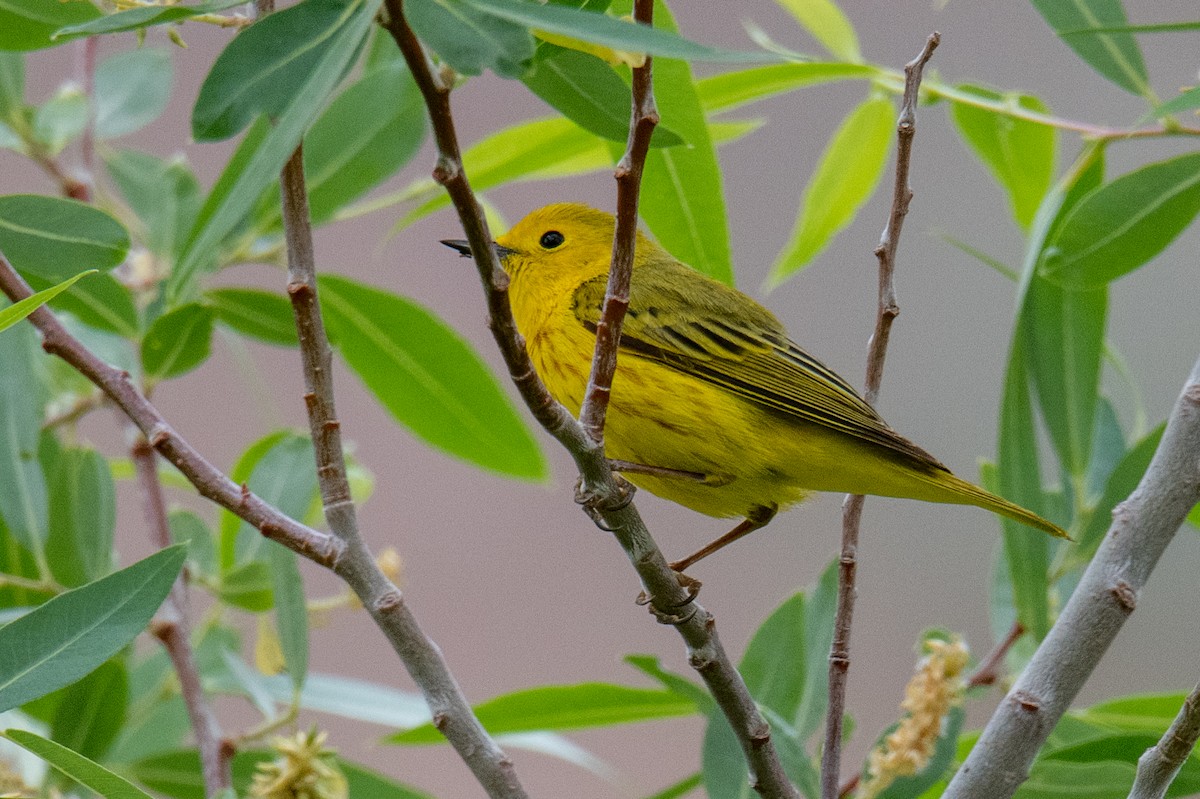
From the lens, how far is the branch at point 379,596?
124 cm

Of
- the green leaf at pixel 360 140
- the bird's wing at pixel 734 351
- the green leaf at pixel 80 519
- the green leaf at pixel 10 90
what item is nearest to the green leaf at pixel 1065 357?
the bird's wing at pixel 734 351

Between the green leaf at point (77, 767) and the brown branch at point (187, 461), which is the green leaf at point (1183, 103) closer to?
the brown branch at point (187, 461)

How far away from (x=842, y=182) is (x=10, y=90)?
4.63 feet

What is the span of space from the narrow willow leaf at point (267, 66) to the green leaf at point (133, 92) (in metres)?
1.67

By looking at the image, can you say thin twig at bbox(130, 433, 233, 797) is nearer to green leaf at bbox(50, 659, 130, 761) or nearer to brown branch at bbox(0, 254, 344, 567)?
green leaf at bbox(50, 659, 130, 761)

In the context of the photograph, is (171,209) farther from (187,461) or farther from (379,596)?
(379,596)

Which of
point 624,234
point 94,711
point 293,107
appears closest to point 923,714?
point 624,234

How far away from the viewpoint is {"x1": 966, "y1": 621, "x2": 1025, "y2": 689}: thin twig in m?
1.80

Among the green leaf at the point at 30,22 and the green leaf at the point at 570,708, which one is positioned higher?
the green leaf at the point at 30,22

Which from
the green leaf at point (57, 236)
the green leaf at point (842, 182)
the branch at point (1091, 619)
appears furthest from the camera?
the green leaf at point (842, 182)

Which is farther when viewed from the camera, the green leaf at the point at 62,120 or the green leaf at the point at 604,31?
the green leaf at the point at 62,120

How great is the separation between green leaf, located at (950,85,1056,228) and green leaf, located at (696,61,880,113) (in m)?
0.25

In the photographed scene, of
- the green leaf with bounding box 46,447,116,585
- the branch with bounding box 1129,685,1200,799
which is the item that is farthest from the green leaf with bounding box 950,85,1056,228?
the green leaf with bounding box 46,447,116,585

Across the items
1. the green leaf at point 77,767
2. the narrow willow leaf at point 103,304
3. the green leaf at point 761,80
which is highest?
the green leaf at point 761,80
